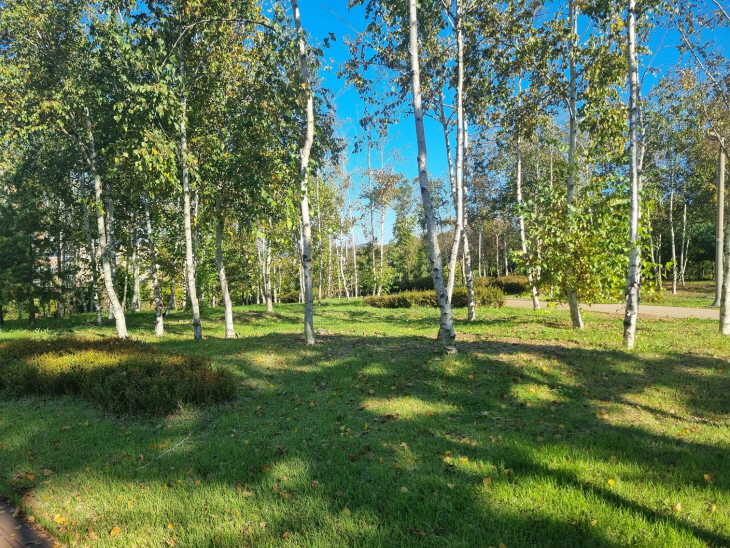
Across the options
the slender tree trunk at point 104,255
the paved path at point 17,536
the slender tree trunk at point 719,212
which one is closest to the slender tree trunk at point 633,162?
the slender tree trunk at point 719,212

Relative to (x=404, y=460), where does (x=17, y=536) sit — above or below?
below

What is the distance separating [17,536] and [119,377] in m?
3.07

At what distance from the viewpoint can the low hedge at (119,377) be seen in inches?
231

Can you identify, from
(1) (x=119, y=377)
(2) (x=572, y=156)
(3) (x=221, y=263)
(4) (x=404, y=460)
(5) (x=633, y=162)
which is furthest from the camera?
(3) (x=221, y=263)

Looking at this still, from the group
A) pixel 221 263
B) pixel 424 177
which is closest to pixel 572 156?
pixel 424 177

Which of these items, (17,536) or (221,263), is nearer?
(17,536)

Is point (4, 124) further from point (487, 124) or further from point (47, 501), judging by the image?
point (487, 124)

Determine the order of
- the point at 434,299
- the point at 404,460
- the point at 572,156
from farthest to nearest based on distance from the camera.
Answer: the point at 434,299 → the point at 572,156 → the point at 404,460

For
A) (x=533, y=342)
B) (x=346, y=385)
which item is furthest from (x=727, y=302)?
(x=346, y=385)

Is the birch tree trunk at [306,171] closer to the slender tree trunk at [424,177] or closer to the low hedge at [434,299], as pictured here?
the slender tree trunk at [424,177]

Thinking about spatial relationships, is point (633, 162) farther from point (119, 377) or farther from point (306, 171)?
point (119, 377)

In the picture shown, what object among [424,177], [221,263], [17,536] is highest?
[424,177]

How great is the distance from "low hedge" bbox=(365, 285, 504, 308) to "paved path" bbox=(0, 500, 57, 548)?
18552 mm

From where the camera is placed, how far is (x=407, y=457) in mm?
4176
